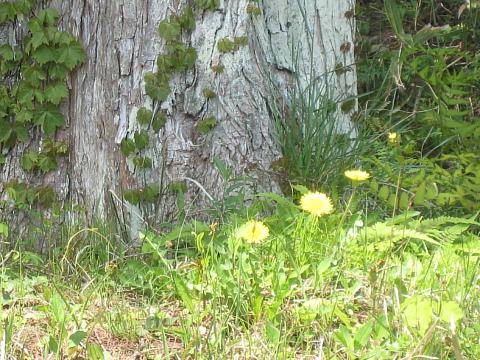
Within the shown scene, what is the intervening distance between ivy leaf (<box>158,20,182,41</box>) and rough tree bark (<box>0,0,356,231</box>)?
0.05 metres

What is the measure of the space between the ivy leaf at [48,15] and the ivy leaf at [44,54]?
0.12 meters

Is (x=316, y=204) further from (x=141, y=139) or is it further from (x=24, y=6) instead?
(x=24, y=6)

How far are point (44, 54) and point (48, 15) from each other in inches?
7.3

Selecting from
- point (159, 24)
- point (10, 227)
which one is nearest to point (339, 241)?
point (159, 24)

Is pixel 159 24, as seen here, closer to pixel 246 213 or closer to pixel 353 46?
pixel 246 213

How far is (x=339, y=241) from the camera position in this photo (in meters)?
2.57

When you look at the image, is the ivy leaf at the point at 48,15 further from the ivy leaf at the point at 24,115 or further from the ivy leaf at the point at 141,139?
the ivy leaf at the point at 141,139

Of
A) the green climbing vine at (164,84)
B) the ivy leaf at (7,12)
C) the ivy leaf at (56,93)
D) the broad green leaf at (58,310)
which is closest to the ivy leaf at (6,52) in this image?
the ivy leaf at (7,12)

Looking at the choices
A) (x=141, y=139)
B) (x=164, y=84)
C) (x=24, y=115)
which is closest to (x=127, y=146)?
(x=141, y=139)

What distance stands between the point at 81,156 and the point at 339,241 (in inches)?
57.6

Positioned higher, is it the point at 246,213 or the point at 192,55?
the point at 192,55

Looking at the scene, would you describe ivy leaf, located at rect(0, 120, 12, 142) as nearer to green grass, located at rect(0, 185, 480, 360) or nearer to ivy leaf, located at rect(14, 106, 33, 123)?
ivy leaf, located at rect(14, 106, 33, 123)

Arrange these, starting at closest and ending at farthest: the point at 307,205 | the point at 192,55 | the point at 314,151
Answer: the point at 307,205 → the point at 192,55 → the point at 314,151

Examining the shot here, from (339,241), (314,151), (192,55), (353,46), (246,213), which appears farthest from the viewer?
(353,46)
